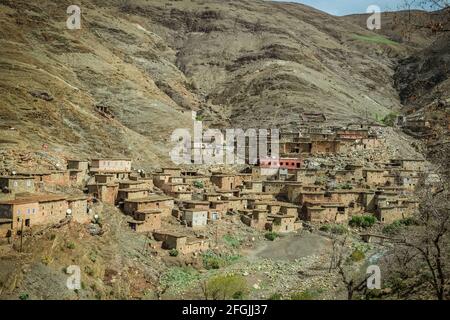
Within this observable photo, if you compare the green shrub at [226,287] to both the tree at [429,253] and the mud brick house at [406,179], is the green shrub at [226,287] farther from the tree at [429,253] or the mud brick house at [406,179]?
the mud brick house at [406,179]

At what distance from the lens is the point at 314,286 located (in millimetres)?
28234

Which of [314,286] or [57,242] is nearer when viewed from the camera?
[57,242]

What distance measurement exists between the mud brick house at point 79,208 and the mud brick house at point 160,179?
10.8 m

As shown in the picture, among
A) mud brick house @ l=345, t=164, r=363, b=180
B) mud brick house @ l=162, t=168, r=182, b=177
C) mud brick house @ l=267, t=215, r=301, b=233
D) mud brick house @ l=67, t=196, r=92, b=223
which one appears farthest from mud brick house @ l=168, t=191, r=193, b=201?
mud brick house @ l=345, t=164, r=363, b=180

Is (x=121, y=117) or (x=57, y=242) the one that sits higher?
(x=121, y=117)

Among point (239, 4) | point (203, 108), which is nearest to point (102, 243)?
point (203, 108)

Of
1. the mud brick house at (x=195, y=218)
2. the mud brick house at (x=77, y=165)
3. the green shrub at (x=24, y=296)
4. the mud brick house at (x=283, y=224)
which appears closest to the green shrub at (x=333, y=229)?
the mud brick house at (x=283, y=224)

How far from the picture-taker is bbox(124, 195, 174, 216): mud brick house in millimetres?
33781

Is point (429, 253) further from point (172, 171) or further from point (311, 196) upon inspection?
point (172, 171)

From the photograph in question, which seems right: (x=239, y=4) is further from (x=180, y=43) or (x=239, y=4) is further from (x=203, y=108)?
(x=203, y=108)

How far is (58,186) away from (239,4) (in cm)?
11689

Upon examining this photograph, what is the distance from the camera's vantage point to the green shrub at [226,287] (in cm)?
2602

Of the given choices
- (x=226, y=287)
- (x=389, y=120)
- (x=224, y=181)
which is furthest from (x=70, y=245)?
(x=389, y=120)
